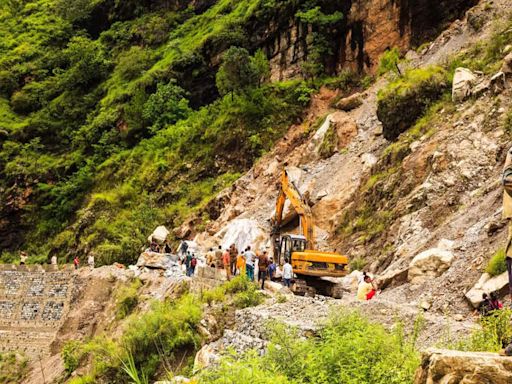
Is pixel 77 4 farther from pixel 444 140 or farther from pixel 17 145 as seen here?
pixel 444 140

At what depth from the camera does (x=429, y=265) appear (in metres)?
14.5

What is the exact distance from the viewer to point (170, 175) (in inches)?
1513

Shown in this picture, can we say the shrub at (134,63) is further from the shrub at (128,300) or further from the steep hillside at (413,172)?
the shrub at (128,300)

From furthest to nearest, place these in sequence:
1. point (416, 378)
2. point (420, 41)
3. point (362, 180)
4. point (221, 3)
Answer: point (221, 3), point (420, 41), point (362, 180), point (416, 378)

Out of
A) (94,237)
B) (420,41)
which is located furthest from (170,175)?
(420,41)

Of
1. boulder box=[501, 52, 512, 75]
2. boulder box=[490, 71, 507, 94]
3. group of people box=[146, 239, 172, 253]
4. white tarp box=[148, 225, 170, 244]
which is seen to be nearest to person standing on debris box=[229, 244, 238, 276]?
boulder box=[490, 71, 507, 94]

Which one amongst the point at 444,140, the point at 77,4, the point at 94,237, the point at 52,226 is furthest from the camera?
the point at 77,4

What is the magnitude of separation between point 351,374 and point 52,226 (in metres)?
38.0

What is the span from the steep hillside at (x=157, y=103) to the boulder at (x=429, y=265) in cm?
1900

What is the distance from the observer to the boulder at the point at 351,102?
3338 centimetres

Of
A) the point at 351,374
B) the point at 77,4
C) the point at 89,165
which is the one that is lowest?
the point at 89,165

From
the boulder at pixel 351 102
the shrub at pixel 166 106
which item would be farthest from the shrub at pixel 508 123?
the shrub at pixel 166 106

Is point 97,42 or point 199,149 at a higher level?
point 97,42

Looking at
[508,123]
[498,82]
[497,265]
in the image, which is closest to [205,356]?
[497,265]
